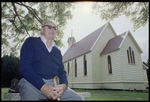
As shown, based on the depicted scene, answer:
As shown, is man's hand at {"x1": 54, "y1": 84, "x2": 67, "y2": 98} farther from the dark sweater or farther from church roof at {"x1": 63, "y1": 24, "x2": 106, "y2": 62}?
church roof at {"x1": 63, "y1": 24, "x2": 106, "y2": 62}

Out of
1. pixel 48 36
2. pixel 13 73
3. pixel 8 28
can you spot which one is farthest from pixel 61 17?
pixel 13 73

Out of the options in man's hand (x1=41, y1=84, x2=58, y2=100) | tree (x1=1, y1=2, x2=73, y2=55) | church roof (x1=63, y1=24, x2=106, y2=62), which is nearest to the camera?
man's hand (x1=41, y1=84, x2=58, y2=100)

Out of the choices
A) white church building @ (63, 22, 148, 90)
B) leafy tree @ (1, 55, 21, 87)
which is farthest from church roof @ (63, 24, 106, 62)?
leafy tree @ (1, 55, 21, 87)

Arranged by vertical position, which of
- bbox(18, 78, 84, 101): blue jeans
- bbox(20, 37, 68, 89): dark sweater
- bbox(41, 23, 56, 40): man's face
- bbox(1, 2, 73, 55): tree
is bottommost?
bbox(18, 78, 84, 101): blue jeans

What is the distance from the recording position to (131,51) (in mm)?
10828

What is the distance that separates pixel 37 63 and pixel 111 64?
957 centimetres

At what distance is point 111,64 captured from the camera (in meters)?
11.1

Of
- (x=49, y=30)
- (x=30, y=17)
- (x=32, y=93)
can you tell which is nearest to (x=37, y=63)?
(x=32, y=93)

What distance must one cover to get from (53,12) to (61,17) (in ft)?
0.95

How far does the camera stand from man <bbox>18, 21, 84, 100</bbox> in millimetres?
1707

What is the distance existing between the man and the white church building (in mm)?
8377

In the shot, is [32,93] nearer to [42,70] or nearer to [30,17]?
[42,70]

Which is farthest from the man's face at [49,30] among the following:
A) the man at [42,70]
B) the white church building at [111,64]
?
the white church building at [111,64]

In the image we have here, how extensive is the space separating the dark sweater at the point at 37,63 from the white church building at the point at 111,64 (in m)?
8.46
